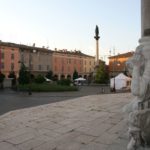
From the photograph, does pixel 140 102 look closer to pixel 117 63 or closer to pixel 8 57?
pixel 8 57

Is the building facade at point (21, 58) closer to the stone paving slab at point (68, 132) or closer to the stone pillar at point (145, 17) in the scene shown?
the stone paving slab at point (68, 132)

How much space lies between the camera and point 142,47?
3980 millimetres

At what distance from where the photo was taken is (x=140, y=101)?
376cm

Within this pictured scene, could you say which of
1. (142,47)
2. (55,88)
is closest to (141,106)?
(142,47)

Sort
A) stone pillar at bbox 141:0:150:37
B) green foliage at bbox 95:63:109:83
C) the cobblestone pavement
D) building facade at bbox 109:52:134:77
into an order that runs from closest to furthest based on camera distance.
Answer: stone pillar at bbox 141:0:150:37 → the cobblestone pavement → green foliage at bbox 95:63:109:83 → building facade at bbox 109:52:134:77

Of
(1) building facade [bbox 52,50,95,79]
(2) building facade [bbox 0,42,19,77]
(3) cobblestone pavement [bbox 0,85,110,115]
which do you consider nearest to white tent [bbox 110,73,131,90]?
(3) cobblestone pavement [bbox 0,85,110,115]

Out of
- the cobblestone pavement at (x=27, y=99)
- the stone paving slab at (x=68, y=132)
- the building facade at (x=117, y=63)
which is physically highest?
the building facade at (x=117, y=63)

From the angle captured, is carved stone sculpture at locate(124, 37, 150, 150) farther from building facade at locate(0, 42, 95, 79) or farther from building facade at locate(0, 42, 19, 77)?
building facade at locate(0, 42, 19, 77)

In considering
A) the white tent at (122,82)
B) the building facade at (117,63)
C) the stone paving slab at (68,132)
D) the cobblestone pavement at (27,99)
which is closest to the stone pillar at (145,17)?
the stone paving slab at (68,132)

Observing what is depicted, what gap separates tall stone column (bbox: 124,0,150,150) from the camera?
360cm

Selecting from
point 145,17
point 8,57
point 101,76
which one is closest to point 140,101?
point 145,17

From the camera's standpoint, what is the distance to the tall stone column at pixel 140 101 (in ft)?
11.8

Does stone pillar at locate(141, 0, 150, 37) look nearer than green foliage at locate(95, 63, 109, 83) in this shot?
Yes

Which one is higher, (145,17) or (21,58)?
(21,58)
